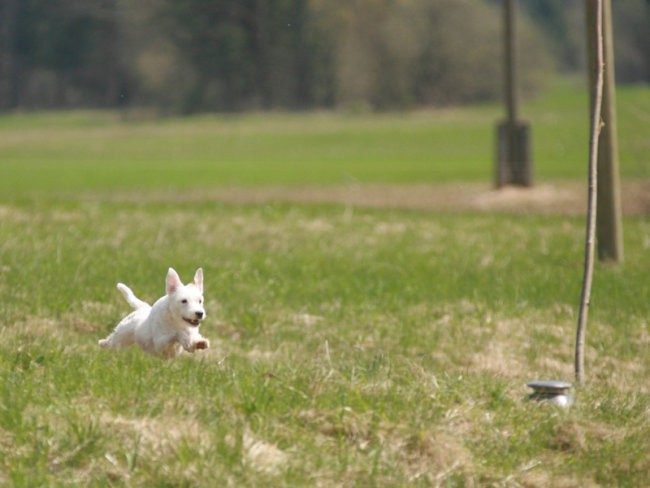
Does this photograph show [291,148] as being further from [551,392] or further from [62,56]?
[62,56]

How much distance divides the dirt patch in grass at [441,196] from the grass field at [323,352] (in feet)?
5.24

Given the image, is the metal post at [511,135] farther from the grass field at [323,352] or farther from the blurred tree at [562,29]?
the blurred tree at [562,29]

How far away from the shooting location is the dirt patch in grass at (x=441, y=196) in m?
24.9

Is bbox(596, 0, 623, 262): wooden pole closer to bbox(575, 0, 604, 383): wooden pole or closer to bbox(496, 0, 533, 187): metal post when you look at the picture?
bbox(575, 0, 604, 383): wooden pole

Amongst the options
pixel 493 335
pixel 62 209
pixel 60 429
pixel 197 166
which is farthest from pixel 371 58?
pixel 60 429

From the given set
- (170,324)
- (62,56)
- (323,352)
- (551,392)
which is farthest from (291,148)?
(62,56)

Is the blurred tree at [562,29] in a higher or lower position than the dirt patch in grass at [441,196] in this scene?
higher

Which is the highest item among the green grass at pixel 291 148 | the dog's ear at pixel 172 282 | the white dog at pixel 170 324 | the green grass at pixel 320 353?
the dog's ear at pixel 172 282

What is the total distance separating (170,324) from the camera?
307 inches

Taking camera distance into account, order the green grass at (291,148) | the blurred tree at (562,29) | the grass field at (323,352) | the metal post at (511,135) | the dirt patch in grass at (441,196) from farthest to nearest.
→ the blurred tree at (562,29) < the green grass at (291,148) < the metal post at (511,135) < the dirt patch in grass at (441,196) < the grass field at (323,352)

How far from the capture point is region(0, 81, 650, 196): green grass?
34656 millimetres

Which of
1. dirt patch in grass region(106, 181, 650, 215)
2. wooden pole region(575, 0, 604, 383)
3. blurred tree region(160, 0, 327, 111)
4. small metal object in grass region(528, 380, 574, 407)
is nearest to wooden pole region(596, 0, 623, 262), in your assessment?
wooden pole region(575, 0, 604, 383)

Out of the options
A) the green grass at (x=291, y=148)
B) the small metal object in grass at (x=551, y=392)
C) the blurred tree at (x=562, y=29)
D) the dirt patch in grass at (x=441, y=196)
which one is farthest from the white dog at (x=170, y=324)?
the blurred tree at (x=562, y=29)

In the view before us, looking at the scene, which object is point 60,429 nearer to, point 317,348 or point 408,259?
point 317,348
